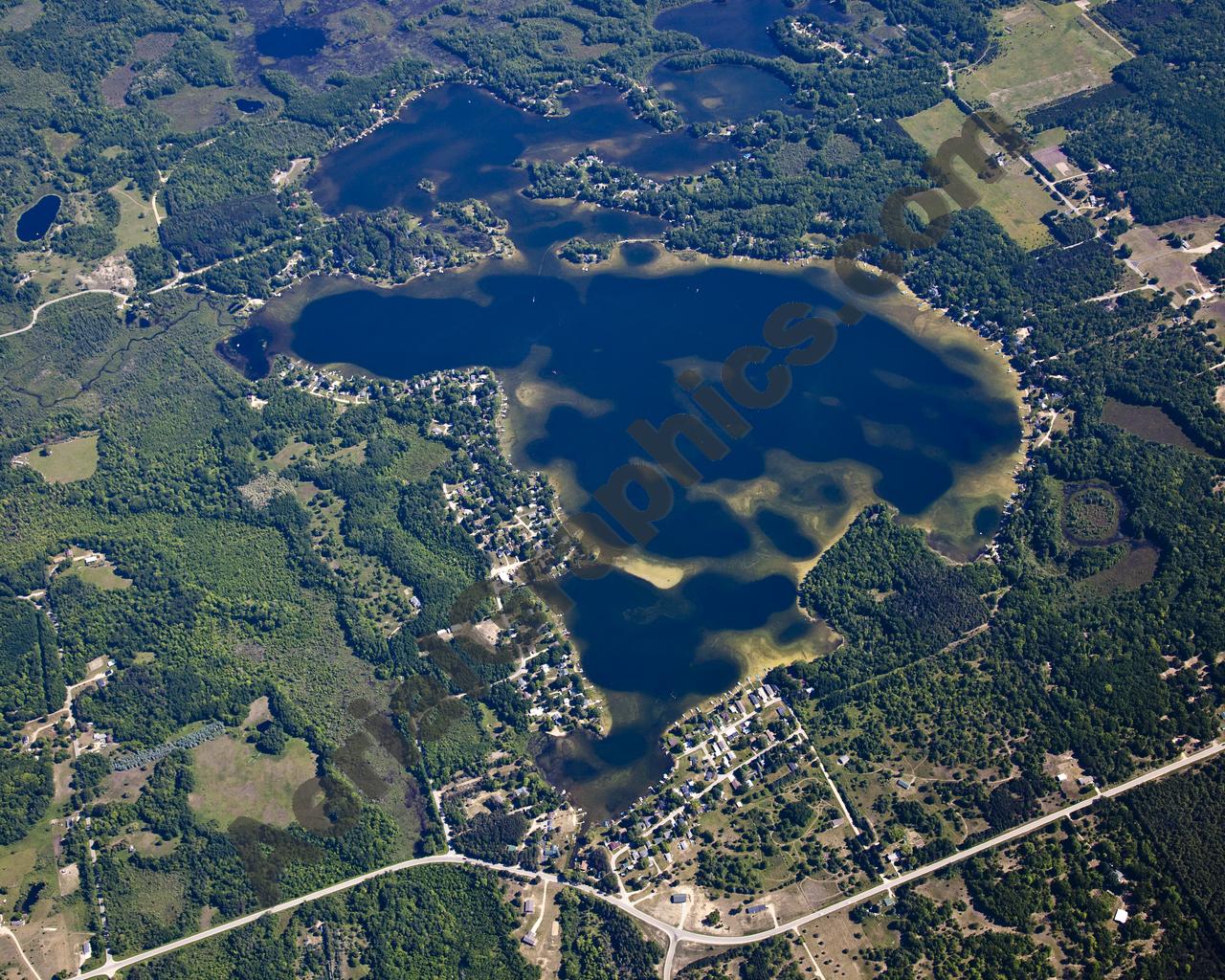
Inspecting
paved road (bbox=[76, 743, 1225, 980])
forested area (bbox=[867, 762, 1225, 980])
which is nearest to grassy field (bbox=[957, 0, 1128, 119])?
paved road (bbox=[76, 743, 1225, 980])

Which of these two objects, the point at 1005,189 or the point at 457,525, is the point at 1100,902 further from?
the point at 1005,189

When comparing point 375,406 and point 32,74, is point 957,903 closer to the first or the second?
point 375,406

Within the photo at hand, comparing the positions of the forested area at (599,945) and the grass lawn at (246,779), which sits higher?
the forested area at (599,945)

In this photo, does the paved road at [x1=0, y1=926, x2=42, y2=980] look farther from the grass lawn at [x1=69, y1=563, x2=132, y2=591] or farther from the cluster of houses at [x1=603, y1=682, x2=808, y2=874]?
the cluster of houses at [x1=603, y1=682, x2=808, y2=874]

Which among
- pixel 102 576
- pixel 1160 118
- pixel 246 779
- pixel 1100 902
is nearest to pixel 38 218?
pixel 102 576

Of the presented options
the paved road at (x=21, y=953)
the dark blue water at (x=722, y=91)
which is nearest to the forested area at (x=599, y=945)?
the paved road at (x=21, y=953)

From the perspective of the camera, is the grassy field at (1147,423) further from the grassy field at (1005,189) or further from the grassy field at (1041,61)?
the grassy field at (1041,61)
